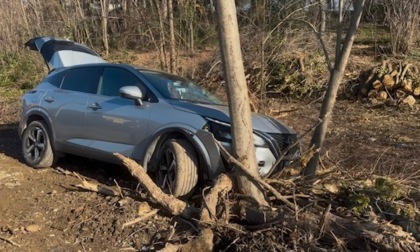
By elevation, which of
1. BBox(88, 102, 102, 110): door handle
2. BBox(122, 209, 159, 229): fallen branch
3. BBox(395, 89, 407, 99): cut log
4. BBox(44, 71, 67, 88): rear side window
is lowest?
BBox(395, 89, 407, 99): cut log

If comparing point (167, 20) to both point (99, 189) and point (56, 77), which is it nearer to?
point (56, 77)

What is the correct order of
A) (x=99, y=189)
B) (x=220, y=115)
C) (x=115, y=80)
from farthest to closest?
(x=115, y=80), (x=99, y=189), (x=220, y=115)

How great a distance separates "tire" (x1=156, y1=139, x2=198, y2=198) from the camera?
6.02 metres

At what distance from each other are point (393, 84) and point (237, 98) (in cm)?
802

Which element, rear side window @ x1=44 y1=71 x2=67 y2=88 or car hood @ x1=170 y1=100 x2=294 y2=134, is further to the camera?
rear side window @ x1=44 y1=71 x2=67 y2=88

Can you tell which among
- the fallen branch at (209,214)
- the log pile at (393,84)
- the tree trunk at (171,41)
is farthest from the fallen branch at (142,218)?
the log pile at (393,84)

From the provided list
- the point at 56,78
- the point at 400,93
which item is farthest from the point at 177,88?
the point at 400,93

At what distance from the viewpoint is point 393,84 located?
41.2 feet

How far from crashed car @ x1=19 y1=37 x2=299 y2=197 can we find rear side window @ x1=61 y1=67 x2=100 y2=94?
2 cm

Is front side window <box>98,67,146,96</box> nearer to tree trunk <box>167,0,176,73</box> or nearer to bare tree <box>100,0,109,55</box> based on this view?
tree trunk <box>167,0,176,73</box>

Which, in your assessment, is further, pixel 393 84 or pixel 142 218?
pixel 393 84

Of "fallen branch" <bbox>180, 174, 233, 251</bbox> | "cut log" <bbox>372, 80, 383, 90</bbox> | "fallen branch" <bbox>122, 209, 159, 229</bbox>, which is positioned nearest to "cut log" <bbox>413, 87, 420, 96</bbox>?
"cut log" <bbox>372, 80, 383, 90</bbox>

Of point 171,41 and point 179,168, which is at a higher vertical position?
point 171,41

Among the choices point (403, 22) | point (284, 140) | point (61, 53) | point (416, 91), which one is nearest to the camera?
point (284, 140)
